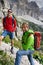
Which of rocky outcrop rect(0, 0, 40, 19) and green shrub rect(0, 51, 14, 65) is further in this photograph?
rocky outcrop rect(0, 0, 40, 19)

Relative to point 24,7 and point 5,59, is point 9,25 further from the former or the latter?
point 24,7

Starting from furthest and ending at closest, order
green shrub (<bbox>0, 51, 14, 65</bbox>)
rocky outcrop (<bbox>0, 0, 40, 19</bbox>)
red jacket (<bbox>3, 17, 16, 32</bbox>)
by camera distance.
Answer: rocky outcrop (<bbox>0, 0, 40, 19</bbox>) → red jacket (<bbox>3, 17, 16, 32</bbox>) → green shrub (<bbox>0, 51, 14, 65</bbox>)

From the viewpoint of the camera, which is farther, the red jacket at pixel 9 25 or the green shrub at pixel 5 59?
the red jacket at pixel 9 25

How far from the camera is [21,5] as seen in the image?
85.2 ft

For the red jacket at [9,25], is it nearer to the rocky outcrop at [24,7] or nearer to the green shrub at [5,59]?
the green shrub at [5,59]

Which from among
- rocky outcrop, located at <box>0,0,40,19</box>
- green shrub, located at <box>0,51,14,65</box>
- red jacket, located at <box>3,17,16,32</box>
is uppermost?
red jacket, located at <box>3,17,16,32</box>

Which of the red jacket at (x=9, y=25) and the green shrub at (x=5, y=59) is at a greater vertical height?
the red jacket at (x=9, y=25)

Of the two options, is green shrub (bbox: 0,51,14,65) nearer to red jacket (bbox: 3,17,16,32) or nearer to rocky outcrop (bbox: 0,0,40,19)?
red jacket (bbox: 3,17,16,32)

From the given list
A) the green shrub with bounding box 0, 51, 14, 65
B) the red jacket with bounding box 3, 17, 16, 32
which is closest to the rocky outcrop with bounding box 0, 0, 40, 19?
the green shrub with bounding box 0, 51, 14, 65

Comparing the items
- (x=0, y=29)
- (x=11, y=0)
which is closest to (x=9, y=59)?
(x=0, y=29)

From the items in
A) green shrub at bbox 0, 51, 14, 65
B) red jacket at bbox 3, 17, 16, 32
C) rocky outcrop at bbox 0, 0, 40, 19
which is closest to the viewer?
green shrub at bbox 0, 51, 14, 65

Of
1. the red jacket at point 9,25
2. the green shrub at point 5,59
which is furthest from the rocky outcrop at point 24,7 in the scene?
the red jacket at point 9,25

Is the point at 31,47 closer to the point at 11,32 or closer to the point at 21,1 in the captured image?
the point at 11,32

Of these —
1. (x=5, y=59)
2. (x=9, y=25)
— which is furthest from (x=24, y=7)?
(x=5, y=59)
